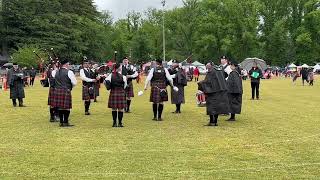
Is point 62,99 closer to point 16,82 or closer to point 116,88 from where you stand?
point 116,88

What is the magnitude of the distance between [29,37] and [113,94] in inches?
2513

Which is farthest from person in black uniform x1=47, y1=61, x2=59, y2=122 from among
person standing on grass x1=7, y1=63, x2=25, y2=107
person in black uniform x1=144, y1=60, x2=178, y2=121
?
person standing on grass x1=7, y1=63, x2=25, y2=107

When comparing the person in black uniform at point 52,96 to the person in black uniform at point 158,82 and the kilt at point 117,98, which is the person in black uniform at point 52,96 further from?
the person in black uniform at point 158,82

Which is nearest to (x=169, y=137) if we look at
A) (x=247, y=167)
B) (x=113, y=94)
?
(x=113, y=94)

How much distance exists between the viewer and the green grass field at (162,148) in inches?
327

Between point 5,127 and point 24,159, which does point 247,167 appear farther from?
point 5,127

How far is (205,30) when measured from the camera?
8725 centimetres

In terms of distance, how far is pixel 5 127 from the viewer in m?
14.1

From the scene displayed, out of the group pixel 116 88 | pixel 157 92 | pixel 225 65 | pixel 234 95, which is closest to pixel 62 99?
pixel 116 88

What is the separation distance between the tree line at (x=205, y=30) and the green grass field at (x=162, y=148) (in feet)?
203

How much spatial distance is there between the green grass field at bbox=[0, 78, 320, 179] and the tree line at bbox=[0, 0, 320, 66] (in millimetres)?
62024

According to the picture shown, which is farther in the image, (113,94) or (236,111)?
(236,111)

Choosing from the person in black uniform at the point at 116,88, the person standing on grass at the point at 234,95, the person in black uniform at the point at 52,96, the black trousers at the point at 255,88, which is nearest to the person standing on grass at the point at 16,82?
the person in black uniform at the point at 52,96

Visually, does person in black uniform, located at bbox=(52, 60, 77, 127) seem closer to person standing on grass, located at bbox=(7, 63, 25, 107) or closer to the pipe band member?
the pipe band member
